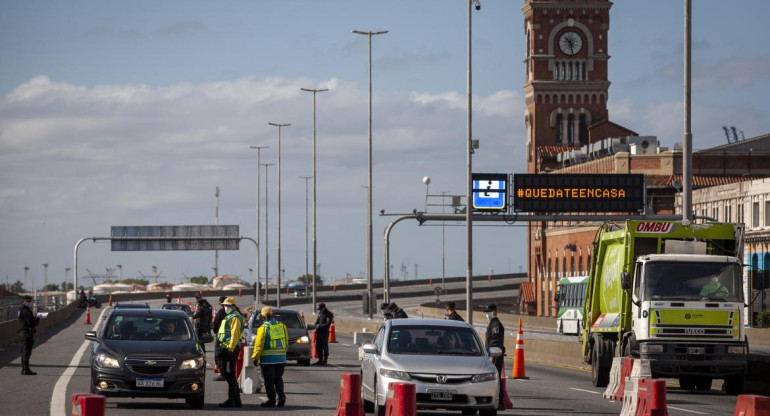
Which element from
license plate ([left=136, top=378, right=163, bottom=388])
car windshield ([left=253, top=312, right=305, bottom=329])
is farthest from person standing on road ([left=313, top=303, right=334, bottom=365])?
license plate ([left=136, top=378, right=163, bottom=388])

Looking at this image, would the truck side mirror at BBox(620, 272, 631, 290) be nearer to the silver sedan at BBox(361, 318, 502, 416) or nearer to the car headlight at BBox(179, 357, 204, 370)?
the silver sedan at BBox(361, 318, 502, 416)

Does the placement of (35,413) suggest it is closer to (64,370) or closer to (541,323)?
(64,370)

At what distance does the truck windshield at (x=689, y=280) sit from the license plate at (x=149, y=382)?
9.49 m

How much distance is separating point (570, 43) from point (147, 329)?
103454 millimetres

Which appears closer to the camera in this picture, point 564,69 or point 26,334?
point 26,334

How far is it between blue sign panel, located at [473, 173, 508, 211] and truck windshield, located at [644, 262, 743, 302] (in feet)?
129

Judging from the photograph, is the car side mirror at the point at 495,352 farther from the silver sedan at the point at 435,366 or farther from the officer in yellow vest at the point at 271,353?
the officer in yellow vest at the point at 271,353

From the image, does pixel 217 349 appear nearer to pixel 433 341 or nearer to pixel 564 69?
pixel 433 341

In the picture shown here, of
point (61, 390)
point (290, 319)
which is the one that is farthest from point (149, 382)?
point (290, 319)

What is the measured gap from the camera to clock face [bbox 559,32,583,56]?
12300cm

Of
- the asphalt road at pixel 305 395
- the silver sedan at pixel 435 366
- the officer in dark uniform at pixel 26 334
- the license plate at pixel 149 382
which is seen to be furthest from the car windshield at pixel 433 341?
the officer in dark uniform at pixel 26 334

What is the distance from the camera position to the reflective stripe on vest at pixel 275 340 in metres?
21.8

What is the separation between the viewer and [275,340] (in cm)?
2184

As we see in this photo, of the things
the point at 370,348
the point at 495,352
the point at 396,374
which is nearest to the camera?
the point at 396,374
